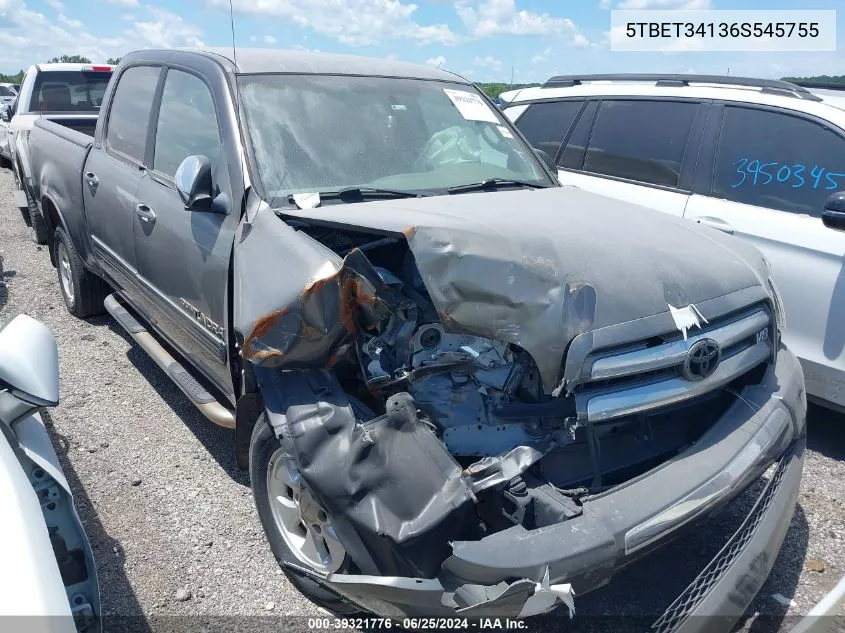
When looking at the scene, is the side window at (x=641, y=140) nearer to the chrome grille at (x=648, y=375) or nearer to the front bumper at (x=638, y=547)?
the chrome grille at (x=648, y=375)

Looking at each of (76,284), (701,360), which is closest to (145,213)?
(76,284)

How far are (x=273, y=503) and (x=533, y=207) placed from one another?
5.60ft

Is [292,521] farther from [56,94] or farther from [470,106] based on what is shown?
[56,94]

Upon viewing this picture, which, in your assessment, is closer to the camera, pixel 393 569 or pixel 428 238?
pixel 393 569

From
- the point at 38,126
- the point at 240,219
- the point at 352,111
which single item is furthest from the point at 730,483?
the point at 38,126

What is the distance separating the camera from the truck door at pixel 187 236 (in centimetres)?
318

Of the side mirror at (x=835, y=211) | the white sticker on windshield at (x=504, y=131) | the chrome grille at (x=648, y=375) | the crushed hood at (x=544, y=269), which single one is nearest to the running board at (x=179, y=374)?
the crushed hood at (x=544, y=269)

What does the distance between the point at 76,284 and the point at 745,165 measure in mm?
5000

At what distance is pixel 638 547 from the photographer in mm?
2152

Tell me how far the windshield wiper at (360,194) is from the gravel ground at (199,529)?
61.6 inches

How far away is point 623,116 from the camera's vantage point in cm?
519

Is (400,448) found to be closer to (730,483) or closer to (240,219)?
(730,483)

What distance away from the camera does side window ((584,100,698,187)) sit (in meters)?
4.75

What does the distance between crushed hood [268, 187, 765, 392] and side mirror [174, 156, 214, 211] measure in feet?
1.62
